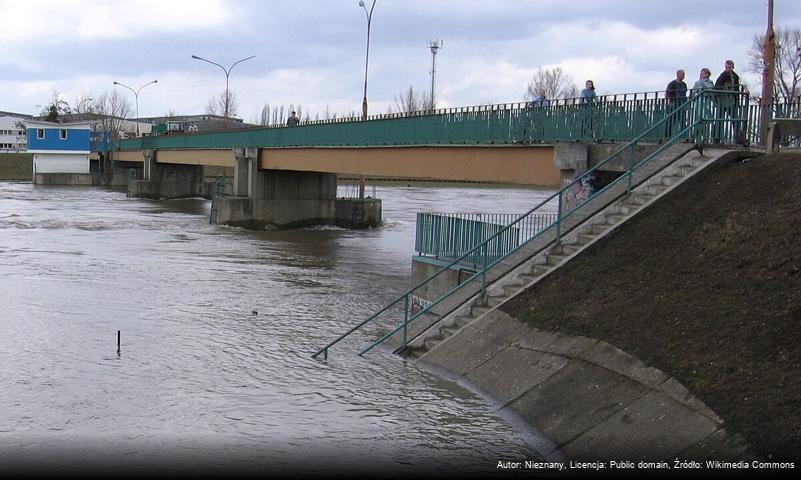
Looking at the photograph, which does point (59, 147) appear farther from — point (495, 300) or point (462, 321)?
point (495, 300)

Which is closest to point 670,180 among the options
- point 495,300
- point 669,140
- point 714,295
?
point 669,140

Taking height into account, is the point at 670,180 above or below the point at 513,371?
above

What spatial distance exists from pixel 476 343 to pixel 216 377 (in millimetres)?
4544

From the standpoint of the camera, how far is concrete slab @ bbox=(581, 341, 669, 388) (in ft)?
37.3

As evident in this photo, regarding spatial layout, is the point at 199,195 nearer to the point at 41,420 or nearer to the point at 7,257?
the point at 7,257

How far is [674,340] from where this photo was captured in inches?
469

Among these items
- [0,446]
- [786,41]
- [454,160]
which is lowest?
[0,446]

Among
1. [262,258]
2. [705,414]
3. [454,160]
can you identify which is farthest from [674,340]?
[262,258]

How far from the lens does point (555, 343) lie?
546 inches

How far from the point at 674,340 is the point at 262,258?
25.2 meters

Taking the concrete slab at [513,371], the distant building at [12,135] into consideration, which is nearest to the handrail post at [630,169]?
the concrete slab at [513,371]

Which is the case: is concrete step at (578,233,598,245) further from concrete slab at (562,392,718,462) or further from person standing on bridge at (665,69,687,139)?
concrete slab at (562,392,718,462)

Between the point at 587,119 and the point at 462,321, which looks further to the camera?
the point at 587,119

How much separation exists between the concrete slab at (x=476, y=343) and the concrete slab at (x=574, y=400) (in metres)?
1.85
